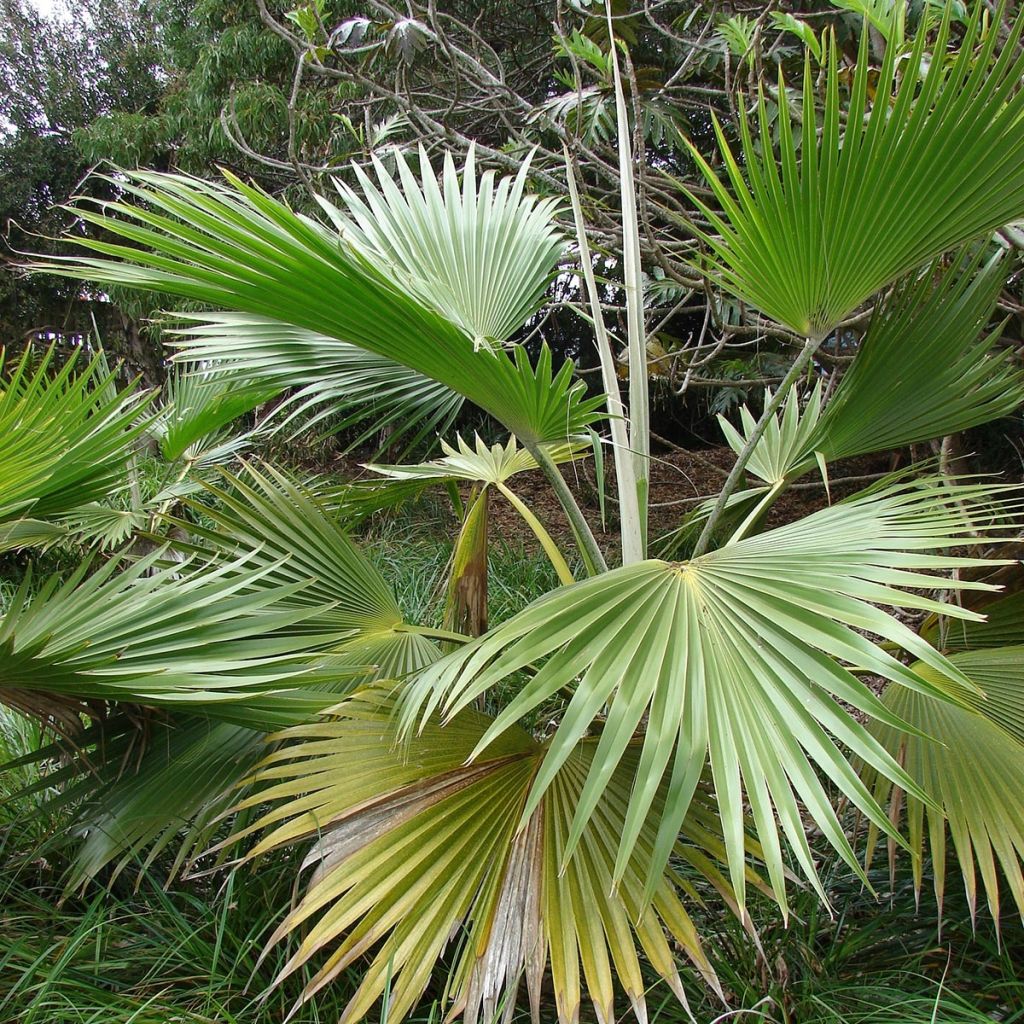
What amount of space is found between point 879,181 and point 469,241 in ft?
2.95

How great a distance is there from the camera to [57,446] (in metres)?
1.52

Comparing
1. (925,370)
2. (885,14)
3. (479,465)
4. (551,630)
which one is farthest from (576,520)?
(885,14)

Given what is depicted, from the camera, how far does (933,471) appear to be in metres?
3.46

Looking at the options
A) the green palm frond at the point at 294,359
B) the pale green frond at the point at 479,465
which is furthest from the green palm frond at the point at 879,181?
the green palm frond at the point at 294,359

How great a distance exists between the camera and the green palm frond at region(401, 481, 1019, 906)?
2.92 feet

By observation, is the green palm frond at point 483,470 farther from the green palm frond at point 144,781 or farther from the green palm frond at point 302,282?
the green palm frond at point 144,781

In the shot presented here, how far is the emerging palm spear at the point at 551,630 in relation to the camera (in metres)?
0.97

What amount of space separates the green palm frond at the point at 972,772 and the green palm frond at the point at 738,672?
A: 29cm

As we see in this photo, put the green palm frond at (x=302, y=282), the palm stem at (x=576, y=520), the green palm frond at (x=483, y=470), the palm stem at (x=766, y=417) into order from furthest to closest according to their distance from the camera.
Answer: the green palm frond at (x=483, y=470)
the palm stem at (x=576, y=520)
the palm stem at (x=766, y=417)
the green palm frond at (x=302, y=282)

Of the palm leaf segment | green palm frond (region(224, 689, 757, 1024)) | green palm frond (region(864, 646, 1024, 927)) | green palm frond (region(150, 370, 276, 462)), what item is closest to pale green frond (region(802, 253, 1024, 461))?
green palm frond (region(864, 646, 1024, 927))

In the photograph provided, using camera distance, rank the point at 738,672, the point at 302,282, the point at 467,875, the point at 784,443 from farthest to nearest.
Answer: the point at 784,443
the point at 302,282
the point at 467,875
the point at 738,672

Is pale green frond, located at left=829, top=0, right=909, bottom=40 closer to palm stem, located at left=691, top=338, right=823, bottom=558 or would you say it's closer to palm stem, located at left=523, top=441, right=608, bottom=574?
palm stem, located at left=691, top=338, right=823, bottom=558

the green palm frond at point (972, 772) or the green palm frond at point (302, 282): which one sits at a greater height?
the green palm frond at point (302, 282)

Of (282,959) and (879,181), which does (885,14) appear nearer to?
(879,181)
